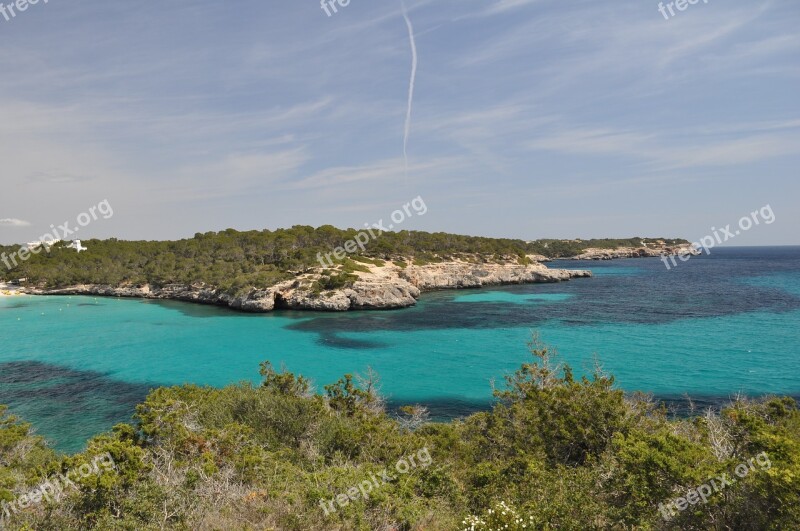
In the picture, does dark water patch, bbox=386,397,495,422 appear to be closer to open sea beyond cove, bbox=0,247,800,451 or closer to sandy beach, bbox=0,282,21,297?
open sea beyond cove, bbox=0,247,800,451

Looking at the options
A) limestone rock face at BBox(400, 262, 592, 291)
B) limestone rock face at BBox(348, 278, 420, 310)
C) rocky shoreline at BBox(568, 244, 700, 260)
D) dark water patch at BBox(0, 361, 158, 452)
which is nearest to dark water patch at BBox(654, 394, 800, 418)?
dark water patch at BBox(0, 361, 158, 452)

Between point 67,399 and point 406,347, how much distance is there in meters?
25.0

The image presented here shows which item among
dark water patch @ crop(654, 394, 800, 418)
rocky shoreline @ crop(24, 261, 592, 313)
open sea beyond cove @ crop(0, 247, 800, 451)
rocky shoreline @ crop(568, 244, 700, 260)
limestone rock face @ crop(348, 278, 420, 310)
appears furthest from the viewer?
rocky shoreline @ crop(568, 244, 700, 260)

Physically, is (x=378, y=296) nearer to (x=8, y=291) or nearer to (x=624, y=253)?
(x=8, y=291)

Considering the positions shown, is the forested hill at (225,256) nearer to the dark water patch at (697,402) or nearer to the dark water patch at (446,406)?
the dark water patch at (446,406)

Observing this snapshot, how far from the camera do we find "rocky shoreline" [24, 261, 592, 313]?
61625 mm

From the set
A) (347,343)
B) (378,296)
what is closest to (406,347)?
(347,343)

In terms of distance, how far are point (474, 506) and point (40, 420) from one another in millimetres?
24503

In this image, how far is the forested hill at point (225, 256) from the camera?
73.6 m

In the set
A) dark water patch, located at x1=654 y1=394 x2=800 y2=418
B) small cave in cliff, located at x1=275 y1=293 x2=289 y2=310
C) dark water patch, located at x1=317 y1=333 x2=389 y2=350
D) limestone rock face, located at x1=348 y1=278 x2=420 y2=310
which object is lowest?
dark water patch, located at x1=654 y1=394 x2=800 y2=418

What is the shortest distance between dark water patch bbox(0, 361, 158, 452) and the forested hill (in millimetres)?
33479

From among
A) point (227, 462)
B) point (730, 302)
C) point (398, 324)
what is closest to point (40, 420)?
point (227, 462)

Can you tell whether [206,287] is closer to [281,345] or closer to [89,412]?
[281,345]

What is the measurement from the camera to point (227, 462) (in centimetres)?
1024
